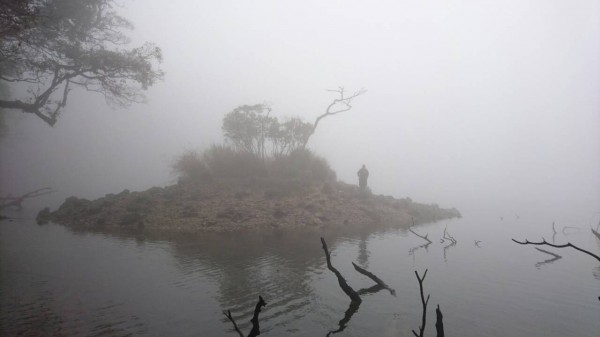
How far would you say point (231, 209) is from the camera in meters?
19.5

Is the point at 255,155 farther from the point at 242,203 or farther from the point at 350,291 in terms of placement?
the point at 350,291

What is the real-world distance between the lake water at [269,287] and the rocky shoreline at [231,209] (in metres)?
3.10

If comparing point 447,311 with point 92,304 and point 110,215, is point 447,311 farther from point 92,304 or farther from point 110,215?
point 110,215

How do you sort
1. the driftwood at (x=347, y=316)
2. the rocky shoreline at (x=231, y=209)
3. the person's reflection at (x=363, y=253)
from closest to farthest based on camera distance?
1. the driftwood at (x=347, y=316)
2. the person's reflection at (x=363, y=253)
3. the rocky shoreline at (x=231, y=209)

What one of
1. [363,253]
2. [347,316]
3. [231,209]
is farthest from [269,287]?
[231,209]

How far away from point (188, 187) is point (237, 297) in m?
15.9

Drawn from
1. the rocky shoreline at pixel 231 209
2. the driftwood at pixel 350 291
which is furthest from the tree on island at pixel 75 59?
the driftwood at pixel 350 291

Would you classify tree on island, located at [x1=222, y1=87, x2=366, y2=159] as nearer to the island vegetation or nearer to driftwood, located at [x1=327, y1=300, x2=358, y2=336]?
the island vegetation

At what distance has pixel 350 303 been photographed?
762 cm

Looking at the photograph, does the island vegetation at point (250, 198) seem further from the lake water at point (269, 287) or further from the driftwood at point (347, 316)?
the driftwood at point (347, 316)

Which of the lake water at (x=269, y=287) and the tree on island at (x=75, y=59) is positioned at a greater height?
the tree on island at (x=75, y=59)

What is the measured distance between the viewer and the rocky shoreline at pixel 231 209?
1778 cm

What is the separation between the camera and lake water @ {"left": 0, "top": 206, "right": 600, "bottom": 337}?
643cm

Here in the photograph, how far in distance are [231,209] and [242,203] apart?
3.79 ft
